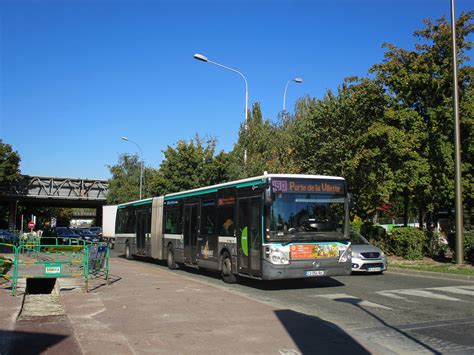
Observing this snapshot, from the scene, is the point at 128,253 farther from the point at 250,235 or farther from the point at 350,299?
the point at 350,299

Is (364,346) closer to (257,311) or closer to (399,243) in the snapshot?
(257,311)

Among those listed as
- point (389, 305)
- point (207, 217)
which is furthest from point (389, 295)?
point (207, 217)

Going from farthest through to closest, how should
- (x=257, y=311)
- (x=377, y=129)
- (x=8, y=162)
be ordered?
1. (x=8, y=162)
2. (x=377, y=129)
3. (x=257, y=311)

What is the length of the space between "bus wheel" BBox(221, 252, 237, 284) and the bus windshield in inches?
109

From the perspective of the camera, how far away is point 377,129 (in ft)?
69.6

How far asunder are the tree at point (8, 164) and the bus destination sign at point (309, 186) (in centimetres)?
4467

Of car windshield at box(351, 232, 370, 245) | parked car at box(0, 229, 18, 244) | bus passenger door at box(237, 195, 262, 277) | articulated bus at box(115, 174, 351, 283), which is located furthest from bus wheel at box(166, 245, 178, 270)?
parked car at box(0, 229, 18, 244)

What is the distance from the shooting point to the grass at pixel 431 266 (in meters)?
16.5

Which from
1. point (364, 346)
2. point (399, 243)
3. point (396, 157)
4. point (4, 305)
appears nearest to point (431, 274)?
point (399, 243)

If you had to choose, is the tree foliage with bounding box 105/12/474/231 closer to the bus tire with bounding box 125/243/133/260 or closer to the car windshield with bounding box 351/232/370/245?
the car windshield with bounding box 351/232/370/245

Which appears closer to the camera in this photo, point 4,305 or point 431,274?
point 4,305

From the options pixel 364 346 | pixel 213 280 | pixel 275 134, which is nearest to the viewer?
pixel 364 346

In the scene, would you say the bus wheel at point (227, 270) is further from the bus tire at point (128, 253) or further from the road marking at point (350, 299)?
the bus tire at point (128, 253)

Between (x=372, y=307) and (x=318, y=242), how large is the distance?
2.86 m
